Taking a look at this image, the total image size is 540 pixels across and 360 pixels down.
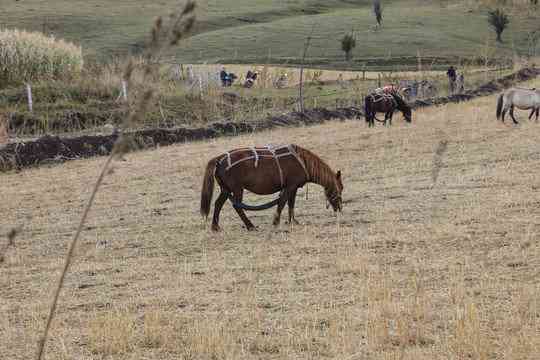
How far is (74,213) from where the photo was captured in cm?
1440

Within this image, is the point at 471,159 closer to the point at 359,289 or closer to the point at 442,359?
the point at 359,289

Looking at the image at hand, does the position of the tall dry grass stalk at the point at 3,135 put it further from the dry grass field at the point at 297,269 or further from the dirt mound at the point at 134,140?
the dry grass field at the point at 297,269

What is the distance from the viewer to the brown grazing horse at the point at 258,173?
1141cm

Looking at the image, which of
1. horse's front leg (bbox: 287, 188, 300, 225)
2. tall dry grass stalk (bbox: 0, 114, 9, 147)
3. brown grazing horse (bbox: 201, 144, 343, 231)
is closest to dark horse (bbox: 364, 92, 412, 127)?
tall dry grass stalk (bbox: 0, 114, 9, 147)

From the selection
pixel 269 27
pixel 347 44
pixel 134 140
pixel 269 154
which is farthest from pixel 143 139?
pixel 269 27

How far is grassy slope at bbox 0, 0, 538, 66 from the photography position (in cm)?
6569

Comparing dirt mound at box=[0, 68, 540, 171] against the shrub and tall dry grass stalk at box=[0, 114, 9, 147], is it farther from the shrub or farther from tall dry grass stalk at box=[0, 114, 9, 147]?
the shrub

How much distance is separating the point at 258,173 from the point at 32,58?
21.6 meters

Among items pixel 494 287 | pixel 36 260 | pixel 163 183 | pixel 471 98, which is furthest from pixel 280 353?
pixel 471 98

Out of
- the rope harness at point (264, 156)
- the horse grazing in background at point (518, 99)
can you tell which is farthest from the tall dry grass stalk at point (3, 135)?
the horse grazing in background at point (518, 99)

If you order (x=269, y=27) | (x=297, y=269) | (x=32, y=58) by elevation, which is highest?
(x=297, y=269)

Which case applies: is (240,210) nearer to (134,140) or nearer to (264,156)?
(264,156)

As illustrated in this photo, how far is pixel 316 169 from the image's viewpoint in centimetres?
1187

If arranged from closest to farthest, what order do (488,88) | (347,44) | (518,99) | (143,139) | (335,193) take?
(335,193), (518,99), (143,139), (488,88), (347,44)
